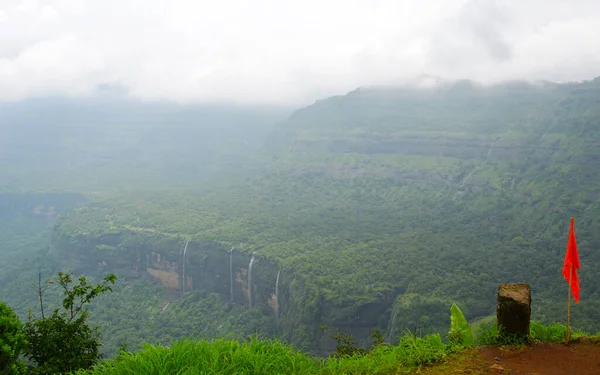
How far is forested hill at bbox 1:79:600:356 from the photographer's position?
4103 centimetres

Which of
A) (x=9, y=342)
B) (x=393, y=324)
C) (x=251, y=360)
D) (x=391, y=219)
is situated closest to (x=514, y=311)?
(x=251, y=360)

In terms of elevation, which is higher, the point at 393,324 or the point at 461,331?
the point at 461,331

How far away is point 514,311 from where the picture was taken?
7.09 meters

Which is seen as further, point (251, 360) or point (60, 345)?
point (60, 345)

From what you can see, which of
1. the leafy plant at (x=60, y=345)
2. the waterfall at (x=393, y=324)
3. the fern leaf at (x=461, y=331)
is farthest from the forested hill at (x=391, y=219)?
the leafy plant at (x=60, y=345)

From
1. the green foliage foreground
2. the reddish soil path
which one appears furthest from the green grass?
the reddish soil path

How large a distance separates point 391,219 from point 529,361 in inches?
2322

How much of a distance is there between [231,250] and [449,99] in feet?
227

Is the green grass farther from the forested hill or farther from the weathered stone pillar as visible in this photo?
the forested hill

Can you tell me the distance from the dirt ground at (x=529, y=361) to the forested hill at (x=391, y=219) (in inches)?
893

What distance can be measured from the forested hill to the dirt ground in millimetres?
22671

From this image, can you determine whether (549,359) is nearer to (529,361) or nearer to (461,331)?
(529,361)

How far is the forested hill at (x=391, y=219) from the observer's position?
41031 mm

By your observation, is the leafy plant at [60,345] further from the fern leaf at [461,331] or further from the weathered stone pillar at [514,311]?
the weathered stone pillar at [514,311]
